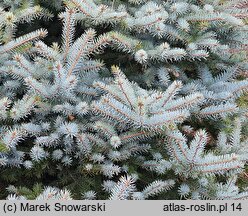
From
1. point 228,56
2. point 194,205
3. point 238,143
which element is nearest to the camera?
point 194,205

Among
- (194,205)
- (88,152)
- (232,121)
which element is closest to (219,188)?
(194,205)

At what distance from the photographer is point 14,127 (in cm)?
240

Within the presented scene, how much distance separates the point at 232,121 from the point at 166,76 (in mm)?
625

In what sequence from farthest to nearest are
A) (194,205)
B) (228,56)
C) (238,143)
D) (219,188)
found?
(228,56) → (238,143) → (219,188) → (194,205)

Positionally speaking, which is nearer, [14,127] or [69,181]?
[14,127]

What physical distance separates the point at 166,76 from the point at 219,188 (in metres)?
0.94

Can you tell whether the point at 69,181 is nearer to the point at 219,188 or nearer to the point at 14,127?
the point at 14,127

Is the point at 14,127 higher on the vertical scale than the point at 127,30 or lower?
lower

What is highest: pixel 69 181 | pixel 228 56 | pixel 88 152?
pixel 228 56

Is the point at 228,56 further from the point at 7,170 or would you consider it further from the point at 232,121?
the point at 7,170

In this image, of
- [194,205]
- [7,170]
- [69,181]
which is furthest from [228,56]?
[7,170]

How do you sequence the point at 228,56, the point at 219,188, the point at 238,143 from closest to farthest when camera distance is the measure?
the point at 219,188 < the point at 238,143 < the point at 228,56

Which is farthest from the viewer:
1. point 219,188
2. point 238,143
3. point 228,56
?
point 228,56

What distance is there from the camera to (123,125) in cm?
245
